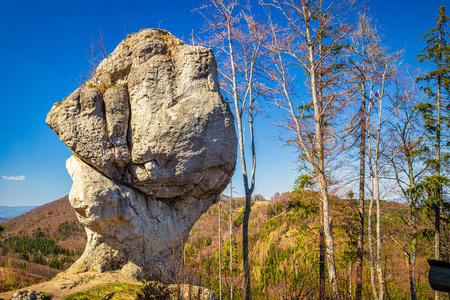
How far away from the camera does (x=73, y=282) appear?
22.4 feet

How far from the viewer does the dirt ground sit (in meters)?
6.28

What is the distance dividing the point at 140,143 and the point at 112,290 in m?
3.58

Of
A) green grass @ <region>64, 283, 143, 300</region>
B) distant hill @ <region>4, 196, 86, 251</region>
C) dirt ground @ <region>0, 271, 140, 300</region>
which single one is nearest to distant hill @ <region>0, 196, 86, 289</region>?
distant hill @ <region>4, 196, 86, 251</region>

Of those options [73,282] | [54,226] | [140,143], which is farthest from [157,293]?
[54,226]

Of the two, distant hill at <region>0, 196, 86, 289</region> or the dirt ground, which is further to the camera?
distant hill at <region>0, 196, 86, 289</region>

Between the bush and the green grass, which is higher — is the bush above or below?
above

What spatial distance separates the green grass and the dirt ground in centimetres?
19

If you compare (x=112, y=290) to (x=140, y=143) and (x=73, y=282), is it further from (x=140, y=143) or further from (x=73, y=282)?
(x=140, y=143)

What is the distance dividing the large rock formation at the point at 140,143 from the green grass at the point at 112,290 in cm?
75

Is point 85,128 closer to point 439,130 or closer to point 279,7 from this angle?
point 279,7

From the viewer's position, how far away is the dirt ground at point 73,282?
20.6 ft

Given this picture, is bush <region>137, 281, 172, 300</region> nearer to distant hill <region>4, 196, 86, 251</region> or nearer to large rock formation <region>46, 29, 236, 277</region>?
large rock formation <region>46, 29, 236, 277</region>

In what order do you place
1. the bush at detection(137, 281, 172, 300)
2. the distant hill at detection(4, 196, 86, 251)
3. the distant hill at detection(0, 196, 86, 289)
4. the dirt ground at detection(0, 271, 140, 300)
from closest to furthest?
the bush at detection(137, 281, 172, 300), the dirt ground at detection(0, 271, 140, 300), the distant hill at detection(0, 196, 86, 289), the distant hill at detection(4, 196, 86, 251)

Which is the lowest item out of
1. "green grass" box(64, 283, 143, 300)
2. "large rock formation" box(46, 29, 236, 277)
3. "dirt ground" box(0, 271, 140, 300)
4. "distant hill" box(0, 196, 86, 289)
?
"distant hill" box(0, 196, 86, 289)
